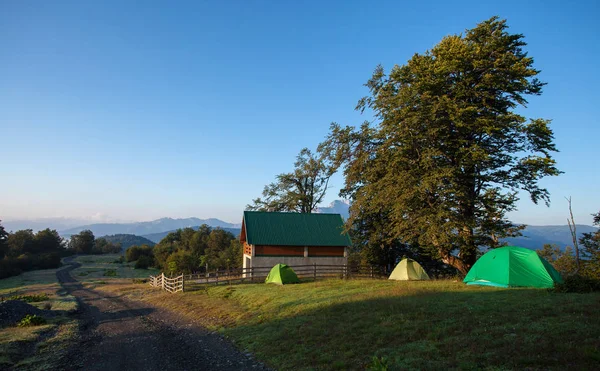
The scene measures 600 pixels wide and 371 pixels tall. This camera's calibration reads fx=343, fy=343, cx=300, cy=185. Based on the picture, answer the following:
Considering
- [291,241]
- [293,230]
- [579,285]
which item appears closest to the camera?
[579,285]

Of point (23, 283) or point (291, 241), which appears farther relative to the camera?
point (23, 283)

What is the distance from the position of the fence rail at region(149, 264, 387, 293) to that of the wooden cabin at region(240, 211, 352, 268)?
3.60 ft

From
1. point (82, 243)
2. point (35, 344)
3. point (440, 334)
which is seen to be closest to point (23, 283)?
point (35, 344)

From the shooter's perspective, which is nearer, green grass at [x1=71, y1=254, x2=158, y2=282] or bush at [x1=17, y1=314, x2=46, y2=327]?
bush at [x1=17, y1=314, x2=46, y2=327]

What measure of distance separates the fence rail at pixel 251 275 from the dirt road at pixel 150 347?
965cm

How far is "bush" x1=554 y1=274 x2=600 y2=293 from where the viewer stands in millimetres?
Result: 13023

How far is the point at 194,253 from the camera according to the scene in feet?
210

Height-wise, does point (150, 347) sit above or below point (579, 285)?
below

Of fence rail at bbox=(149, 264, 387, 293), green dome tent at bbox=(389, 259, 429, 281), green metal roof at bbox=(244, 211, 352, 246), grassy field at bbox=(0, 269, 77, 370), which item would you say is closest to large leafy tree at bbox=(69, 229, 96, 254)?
fence rail at bbox=(149, 264, 387, 293)

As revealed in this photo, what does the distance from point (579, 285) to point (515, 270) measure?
3.97 meters

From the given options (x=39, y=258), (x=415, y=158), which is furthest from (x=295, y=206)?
(x=39, y=258)

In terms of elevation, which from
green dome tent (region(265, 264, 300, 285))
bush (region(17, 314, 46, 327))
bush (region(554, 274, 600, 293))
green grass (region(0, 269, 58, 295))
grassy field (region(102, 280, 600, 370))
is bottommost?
green grass (region(0, 269, 58, 295))

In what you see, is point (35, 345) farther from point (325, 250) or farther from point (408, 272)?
point (325, 250)

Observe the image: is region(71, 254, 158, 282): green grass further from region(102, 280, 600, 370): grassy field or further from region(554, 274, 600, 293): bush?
region(554, 274, 600, 293): bush
